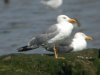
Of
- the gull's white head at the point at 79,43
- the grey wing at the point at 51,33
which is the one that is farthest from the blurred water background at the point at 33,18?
the grey wing at the point at 51,33

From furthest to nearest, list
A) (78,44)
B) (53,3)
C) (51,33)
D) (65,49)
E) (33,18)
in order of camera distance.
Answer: (53,3)
(33,18)
(78,44)
(65,49)
(51,33)

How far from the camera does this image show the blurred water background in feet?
56.1

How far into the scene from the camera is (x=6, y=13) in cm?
2316

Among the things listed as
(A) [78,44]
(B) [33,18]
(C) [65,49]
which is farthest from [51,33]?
(B) [33,18]

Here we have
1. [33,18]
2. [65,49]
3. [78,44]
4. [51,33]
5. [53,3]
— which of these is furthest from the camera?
[53,3]

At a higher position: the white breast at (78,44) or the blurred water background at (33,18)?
the blurred water background at (33,18)

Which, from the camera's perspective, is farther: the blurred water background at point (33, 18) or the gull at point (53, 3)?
the gull at point (53, 3)

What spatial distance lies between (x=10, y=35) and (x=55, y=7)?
453 centimetres

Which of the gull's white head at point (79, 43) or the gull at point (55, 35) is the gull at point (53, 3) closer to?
the gull's white head at point (79, 43)

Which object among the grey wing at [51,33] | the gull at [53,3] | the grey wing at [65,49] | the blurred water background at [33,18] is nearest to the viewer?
the grey wing at [51,33]

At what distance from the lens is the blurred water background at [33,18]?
673 inches

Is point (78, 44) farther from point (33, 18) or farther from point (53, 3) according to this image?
point (53, 3)

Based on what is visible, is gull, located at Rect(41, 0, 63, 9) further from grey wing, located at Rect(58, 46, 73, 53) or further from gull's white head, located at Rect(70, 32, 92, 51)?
grey wing, located at Rect(58, 46, 73, 53)

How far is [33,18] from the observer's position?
21781mm
